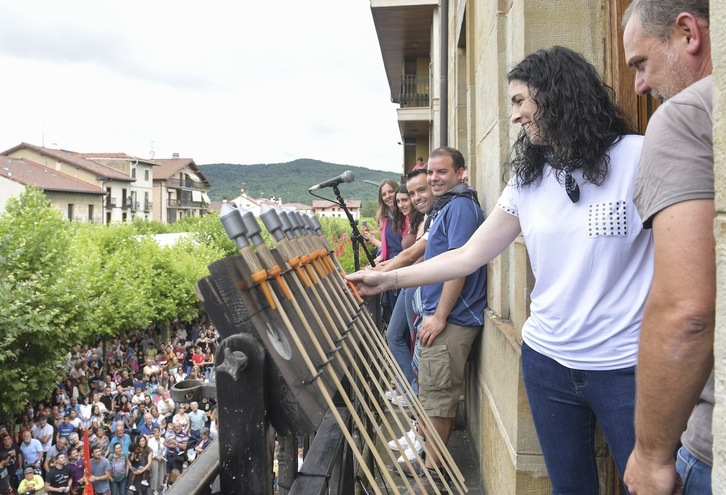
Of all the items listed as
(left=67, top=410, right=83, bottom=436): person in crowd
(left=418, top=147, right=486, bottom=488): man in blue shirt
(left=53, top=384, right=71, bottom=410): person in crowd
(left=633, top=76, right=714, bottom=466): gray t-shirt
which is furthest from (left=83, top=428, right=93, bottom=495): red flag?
(left=633, top=76, right=714, bottom=466): gray t-shirt

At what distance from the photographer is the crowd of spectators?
51.5 feet

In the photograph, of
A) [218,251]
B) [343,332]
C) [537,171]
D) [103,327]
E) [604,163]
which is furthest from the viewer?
[218,251]

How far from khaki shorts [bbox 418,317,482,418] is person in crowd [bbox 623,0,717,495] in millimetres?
2782

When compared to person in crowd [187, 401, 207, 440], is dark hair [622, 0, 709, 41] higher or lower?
higher

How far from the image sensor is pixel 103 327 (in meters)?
29.0

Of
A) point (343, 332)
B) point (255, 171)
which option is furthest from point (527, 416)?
point (255, 171)

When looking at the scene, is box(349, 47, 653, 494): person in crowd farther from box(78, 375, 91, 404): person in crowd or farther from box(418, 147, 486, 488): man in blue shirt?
box(78, 375, 91, 404): person in crowd

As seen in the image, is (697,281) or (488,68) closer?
(697,281)

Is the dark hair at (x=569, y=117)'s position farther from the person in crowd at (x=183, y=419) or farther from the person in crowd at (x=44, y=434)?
the person in crowd at (x=44, y=434)

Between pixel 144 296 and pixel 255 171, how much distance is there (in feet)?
451

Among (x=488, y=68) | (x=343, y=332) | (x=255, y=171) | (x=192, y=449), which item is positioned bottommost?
(x=192, y=449)

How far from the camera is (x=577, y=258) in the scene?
1.94 m

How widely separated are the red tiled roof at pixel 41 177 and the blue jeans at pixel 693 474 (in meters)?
56.5

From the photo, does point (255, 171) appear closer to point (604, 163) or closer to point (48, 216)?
point (48, 216)
